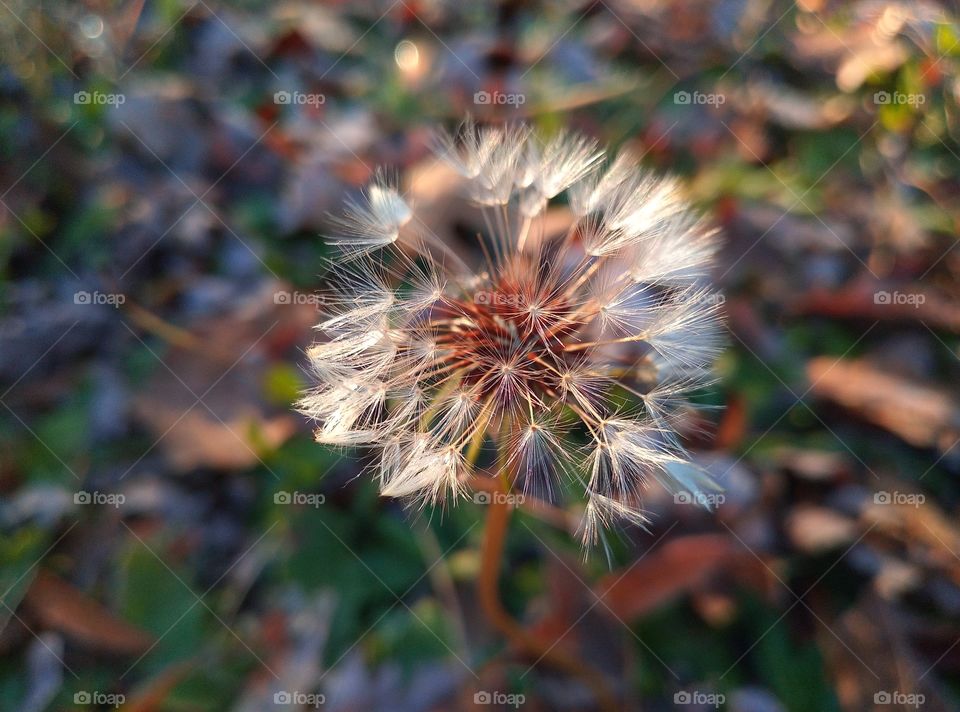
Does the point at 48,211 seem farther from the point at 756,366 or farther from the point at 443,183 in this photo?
the point at 756,366

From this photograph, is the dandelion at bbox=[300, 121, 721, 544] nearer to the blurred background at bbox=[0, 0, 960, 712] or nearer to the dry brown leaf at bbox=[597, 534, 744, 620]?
the dry brown leaf at bbox=[597, 534, 744, 620]

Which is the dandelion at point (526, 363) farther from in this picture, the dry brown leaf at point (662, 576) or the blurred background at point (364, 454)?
the blurred background at point (364, 454)

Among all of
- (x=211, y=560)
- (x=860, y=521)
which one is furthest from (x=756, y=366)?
(x=211, y=560)

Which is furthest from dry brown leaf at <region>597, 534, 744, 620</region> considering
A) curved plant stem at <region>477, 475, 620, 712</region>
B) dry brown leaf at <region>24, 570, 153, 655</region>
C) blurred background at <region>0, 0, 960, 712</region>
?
dry brown leaf at <region>24, 570, 153, 655</region>

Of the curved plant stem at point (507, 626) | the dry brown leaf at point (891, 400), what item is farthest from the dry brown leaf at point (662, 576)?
the dry brown leaf at point (891, 400)

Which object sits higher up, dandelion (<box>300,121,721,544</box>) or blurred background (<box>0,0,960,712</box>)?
dandelion (<box>300,121,721,544</box>)

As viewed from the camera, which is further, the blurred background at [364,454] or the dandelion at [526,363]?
the blurred background at [364,454]
